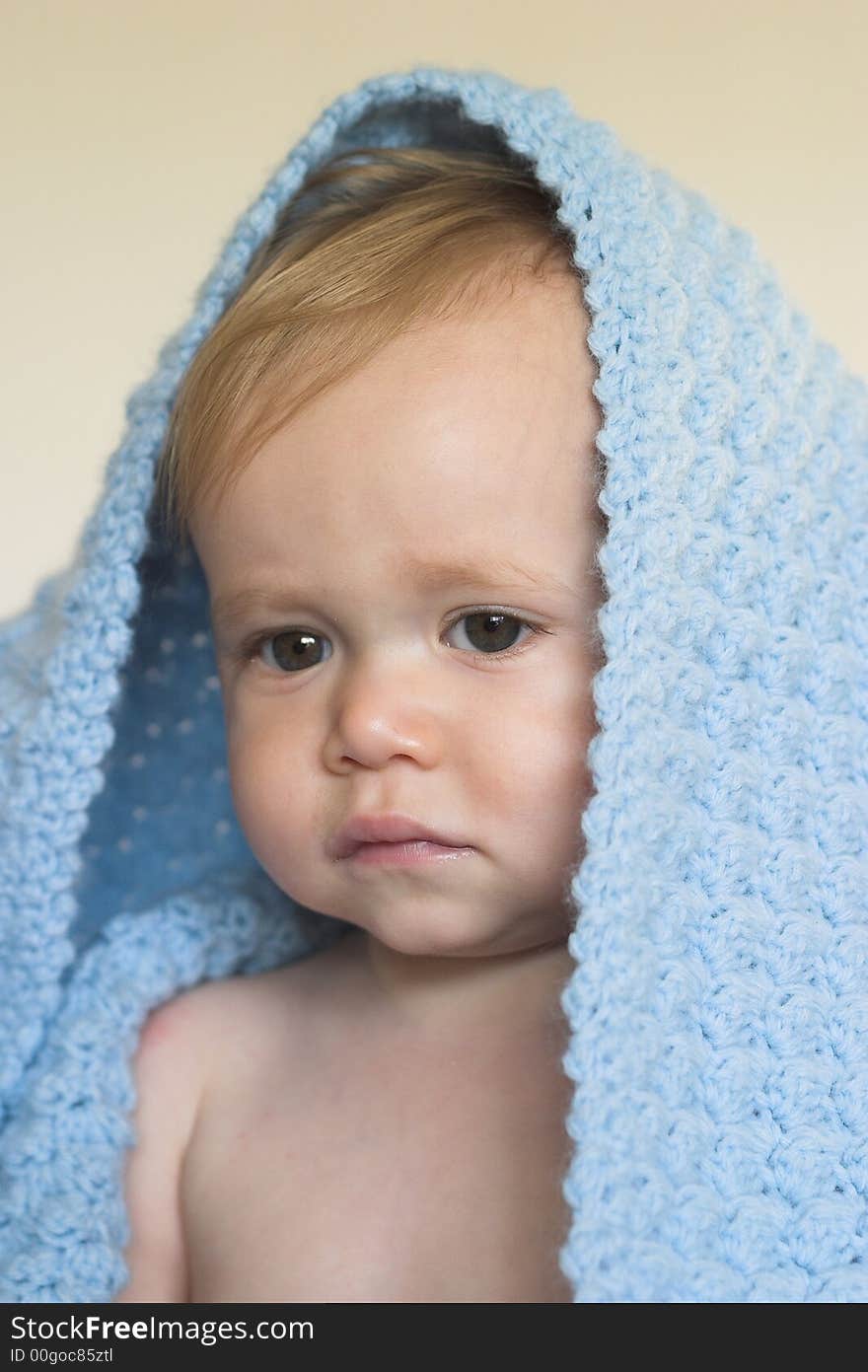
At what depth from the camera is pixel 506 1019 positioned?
1.19 metres

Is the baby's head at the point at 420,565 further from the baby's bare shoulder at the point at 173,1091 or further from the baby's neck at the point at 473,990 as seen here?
the baby's bare shoulder at the point at 173,1091

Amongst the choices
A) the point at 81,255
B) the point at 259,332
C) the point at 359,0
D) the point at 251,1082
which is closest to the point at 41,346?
the point at 81,255

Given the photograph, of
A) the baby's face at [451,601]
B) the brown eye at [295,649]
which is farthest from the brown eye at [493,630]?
the brown eye at [295,649]

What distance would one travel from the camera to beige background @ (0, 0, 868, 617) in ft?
6.39

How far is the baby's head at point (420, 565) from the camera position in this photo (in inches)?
42.3

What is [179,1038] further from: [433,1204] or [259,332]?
[259,332]

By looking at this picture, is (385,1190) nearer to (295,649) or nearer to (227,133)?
(295,649)

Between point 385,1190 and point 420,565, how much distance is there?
1.54 feet

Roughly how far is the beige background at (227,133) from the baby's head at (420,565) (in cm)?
85

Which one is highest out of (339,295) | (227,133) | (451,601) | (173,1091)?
(227,133)

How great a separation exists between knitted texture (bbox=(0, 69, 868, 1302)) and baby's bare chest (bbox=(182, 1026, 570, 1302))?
9 centimetres

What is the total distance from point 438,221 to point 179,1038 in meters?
0.71

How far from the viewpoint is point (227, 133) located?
2.04 metres

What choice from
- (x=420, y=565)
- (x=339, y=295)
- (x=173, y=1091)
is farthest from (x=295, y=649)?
(x=173, y=1091)
